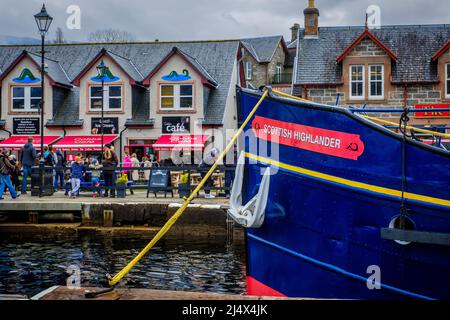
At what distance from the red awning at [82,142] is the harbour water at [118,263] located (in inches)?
563

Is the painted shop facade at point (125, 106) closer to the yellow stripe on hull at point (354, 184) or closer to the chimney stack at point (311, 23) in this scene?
the chimney stack at point (311, 23)

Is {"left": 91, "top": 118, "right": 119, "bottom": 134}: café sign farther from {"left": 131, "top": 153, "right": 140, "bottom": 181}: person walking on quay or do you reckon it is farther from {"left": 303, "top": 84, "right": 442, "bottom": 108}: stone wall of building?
{"left": 303, "top": 84, "right": 442, "bottom": 108}: stone wall of building

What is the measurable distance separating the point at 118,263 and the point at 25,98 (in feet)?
72.3

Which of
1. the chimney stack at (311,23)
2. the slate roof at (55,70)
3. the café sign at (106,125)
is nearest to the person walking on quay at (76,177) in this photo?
the café sign at (106,125)

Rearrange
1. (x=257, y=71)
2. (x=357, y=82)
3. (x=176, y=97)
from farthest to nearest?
(x=257, y=71)
(x=176, y=97)
(x=357, y=82)

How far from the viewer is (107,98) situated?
30.9m

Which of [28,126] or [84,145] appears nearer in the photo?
[84,145]

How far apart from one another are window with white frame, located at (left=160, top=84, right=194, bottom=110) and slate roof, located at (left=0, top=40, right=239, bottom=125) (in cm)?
117

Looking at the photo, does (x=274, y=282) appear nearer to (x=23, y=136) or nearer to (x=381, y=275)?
(x=381, y=275)

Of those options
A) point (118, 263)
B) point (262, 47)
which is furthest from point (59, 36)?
point (118, 263)

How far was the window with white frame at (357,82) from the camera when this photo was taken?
28.0 meters

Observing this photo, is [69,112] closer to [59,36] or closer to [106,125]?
[106,125]
